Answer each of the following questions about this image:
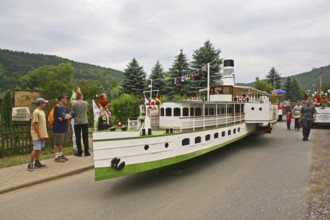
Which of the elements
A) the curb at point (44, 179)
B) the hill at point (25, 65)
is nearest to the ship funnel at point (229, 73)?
the curb at point (44, 179)

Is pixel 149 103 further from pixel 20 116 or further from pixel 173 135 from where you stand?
pixel 20 116

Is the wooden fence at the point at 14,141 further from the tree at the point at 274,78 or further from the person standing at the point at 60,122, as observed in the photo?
the tree at the point at 274,78

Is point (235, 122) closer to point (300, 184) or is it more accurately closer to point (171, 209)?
point (300, 184)

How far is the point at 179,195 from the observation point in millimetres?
5430

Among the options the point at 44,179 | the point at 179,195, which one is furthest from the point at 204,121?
the point at 44,179

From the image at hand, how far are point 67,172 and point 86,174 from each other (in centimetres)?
56

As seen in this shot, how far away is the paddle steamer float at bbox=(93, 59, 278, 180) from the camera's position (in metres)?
5.36

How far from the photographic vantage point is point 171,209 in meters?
4.70

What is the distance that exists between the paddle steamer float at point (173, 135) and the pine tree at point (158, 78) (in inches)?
1018

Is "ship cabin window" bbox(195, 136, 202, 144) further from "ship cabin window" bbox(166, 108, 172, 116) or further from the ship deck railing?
"ship cabin window" bbox(166, 108, 172, 116)

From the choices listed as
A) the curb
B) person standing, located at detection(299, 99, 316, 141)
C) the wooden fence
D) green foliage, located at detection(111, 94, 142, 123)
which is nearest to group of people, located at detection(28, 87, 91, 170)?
the curb

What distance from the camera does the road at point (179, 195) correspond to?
4531 mm

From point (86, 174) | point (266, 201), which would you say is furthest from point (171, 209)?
point (86, 174)

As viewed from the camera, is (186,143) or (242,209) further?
(186,143)
